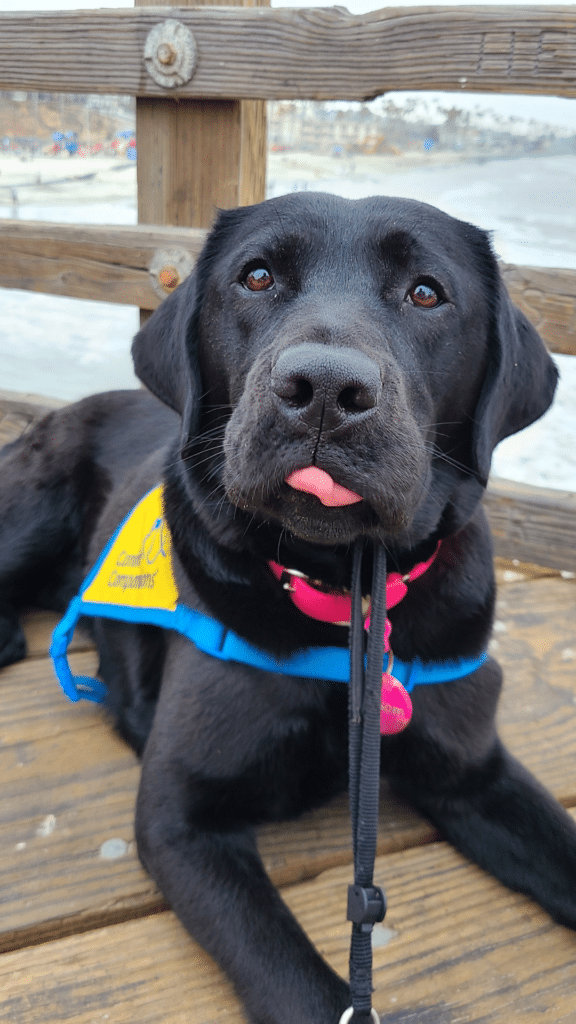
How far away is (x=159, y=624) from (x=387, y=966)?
2.62ft

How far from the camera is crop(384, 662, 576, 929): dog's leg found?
152 cm

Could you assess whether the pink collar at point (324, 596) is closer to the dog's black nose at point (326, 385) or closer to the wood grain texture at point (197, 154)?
the dog's black nose at point (326, 385)

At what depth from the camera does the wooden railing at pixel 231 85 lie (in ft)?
7.70

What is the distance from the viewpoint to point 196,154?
2.81m

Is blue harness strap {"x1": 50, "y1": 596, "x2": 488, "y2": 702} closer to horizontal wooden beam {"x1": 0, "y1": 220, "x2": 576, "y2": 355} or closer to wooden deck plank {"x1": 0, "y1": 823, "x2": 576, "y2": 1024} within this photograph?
wooden deck plank {"x1": 0, "y1": 823, "x2": 576, "y2": 1024}

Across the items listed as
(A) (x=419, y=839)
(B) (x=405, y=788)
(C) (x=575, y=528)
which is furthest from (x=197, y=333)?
(C) (x=575, y=528)

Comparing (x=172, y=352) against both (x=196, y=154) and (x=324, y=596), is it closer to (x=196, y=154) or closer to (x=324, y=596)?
(x=324, y=596)

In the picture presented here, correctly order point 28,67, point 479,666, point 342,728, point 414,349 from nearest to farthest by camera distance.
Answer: point 414,349
point 342,728
point 479,666
point 28,67

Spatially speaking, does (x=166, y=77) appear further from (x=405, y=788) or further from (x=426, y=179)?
(x=426, y=179)

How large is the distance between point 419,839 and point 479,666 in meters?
0.39

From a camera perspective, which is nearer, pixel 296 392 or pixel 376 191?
pixel 296 392

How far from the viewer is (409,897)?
1496mm

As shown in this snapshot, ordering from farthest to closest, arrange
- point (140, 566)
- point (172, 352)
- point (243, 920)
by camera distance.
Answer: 1. point (140, 566)
2. point (172, 352)
3. point (243, 920)

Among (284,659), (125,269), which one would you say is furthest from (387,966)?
(125,269)
